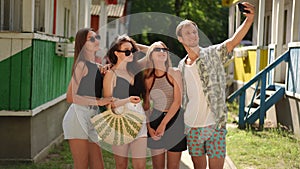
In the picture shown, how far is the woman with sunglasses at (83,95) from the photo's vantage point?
4.66 m

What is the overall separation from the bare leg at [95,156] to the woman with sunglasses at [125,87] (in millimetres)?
342

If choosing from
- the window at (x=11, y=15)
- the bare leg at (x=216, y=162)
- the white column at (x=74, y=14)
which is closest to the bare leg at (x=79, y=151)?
the bare leg at (x=216, y=162)

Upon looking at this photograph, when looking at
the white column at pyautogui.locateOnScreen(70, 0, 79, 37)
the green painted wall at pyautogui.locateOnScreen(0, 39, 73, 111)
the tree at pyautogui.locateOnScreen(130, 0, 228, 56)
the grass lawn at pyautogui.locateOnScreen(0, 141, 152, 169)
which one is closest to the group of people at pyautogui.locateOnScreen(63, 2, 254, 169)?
the green painted wall at pyautogui.locateOnScreen(0, 39, 73, 111)

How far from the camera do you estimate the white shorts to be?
4.68 meters

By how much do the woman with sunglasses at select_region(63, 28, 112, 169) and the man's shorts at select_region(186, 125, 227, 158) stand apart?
907 millimetres

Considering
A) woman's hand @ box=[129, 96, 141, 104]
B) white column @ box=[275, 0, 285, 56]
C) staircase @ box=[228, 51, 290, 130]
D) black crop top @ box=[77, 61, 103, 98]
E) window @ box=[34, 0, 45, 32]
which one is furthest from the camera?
white column @ box=[275, 0, 285, 56]

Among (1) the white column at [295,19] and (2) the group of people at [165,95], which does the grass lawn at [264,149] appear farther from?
(2) the group of people at [165,95]

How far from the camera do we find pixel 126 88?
4.51m

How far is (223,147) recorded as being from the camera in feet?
14.7

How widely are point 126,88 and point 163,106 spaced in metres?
0.37

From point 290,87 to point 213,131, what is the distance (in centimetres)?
547

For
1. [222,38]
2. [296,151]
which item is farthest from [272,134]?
[222,38]

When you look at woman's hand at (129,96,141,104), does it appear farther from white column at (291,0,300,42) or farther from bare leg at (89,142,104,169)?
white column at (291,0,300,42)

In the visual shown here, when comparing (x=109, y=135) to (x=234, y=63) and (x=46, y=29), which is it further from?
(x=234, y=63)
